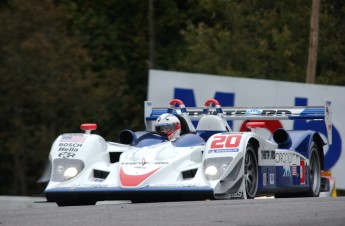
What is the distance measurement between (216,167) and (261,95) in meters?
11.7

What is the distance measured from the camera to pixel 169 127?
43.5 ft

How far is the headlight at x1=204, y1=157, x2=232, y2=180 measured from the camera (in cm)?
1191

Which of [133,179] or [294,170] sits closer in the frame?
[133,179]

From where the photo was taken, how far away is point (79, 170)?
41.9ft

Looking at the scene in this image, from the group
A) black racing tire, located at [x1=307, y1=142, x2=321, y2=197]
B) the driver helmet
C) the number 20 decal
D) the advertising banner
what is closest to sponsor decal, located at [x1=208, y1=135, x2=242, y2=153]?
the number 20 decal

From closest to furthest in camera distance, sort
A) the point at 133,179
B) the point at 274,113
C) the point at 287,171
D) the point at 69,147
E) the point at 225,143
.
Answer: the point at 133,179, the point at 225,143, the point at 69,147, the point at 287,171, the point at 274,113

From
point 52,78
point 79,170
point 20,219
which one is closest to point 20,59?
point 52,78

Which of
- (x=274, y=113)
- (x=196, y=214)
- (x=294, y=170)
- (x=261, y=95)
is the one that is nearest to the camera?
(x=196, y=214)

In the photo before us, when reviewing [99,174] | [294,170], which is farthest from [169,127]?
[294,170]

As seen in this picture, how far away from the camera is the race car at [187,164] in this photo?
1192cm

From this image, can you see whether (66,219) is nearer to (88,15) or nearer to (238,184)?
(238,184)

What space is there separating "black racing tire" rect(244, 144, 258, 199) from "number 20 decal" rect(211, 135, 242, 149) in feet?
0.99

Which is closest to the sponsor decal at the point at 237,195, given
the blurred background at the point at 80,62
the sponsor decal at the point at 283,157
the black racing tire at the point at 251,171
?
the black racing tire at the point at 251,171

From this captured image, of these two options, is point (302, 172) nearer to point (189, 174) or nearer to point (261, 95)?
point (189, 174)
